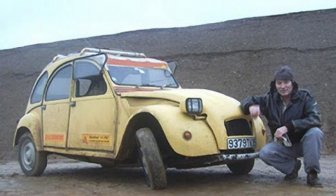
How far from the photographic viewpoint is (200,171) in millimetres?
8453

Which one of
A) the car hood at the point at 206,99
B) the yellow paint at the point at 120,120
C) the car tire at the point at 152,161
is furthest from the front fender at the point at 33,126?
the car tire at the point at 152,161

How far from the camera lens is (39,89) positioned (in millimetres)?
9070

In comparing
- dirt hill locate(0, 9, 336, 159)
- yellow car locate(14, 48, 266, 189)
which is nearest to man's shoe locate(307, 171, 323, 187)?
yellow car locate(14, 48, 266, 189)

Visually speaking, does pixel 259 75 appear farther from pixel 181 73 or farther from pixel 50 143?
pixel 50 143

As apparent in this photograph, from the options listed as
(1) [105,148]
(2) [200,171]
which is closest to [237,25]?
(2) [200,171]

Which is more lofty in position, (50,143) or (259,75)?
(259,75)

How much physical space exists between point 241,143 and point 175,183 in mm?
1136

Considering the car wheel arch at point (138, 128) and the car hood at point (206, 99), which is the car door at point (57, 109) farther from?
the car hood at point (206, 99)

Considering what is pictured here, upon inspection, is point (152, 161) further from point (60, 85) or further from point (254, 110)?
point (60, 85)

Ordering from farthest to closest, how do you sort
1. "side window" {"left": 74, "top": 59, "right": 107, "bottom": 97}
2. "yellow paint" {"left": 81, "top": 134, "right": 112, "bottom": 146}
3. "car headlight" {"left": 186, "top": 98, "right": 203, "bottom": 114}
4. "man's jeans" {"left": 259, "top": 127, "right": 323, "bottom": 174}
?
"side window" {"left": 74, "top": 59, "right": 107, "bottom": 97} < "yellow paint" {"left": 81, "top": 134, "right": 112, "bottom": 146} < "car headlight" {"left": 186, "top": 98, "right": 203, "bottom": 114} < "man's jeans" {"left": 259, "top": 127, "right": 323, "bottom": 174}

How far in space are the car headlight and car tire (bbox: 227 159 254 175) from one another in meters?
1.50

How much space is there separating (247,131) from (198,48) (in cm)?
1406

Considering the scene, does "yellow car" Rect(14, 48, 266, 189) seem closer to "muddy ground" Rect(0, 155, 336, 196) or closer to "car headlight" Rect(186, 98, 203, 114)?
"car headlight" Rect(186, 98, 203, 114)

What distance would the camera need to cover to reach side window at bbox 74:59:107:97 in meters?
7.51
